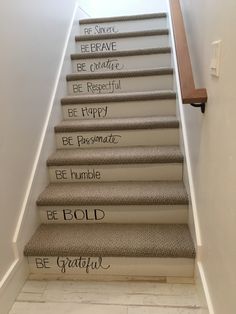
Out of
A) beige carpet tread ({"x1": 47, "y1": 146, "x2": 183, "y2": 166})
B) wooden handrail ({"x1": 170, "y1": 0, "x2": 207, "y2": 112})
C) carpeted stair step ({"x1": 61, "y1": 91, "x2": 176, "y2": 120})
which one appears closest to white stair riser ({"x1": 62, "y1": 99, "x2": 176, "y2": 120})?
carpeted stair step ({"x1": 61, "y1": 91, "x2": 176, "y2": 120})

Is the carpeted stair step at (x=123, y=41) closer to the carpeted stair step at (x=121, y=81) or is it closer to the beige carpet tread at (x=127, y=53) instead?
the beige carpet tread at (x=127, y=53)

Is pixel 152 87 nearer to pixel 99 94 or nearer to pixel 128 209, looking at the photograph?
pixel 99 94

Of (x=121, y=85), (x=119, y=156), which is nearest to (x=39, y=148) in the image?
(x=119, y=156)

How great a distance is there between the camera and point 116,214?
167 centimetres

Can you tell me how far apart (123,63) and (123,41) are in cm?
28

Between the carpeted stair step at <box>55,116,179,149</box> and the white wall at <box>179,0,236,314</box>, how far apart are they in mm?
510

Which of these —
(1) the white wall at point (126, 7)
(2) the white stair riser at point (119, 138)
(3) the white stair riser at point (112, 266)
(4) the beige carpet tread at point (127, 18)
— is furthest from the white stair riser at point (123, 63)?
(3) the white stair riser at point (112, 266)

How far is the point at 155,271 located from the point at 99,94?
1.44 m

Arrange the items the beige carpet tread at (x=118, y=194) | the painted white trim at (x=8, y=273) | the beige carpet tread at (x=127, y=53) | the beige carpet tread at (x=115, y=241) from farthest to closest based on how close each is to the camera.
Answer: the beige carpet tread at (x=127, y=53) → the beige carpet tread at (x=118, y=194) → the beige carpet tread at (x=115, y=241) → the painted white trim at (x=8, y=273)

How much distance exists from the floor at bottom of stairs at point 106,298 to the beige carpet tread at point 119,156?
72 centimetres

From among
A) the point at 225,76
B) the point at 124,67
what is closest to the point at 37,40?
the point at 124,67

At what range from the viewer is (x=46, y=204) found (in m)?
1.68

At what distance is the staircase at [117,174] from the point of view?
4.86 ft

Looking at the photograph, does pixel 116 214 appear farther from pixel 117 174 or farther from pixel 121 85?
pixel 121 85
